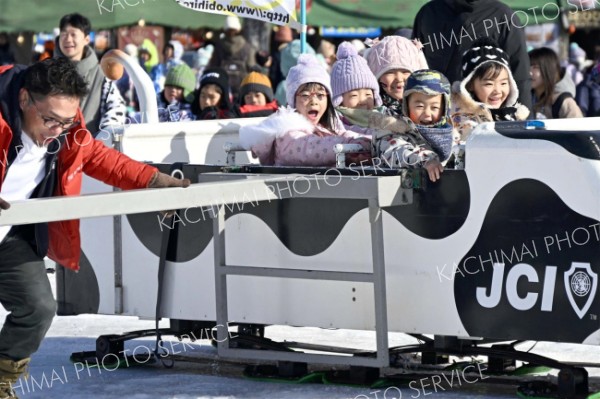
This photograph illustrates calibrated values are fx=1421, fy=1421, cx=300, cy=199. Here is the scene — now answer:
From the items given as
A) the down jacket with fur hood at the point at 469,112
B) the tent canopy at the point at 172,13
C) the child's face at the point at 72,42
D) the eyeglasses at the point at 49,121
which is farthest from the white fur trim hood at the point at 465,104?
the tent canopy at the point at 172,13

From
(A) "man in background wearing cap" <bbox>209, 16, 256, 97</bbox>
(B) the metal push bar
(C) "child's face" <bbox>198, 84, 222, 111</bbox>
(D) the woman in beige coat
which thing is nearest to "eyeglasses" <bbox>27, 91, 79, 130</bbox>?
(B) the metal push bar

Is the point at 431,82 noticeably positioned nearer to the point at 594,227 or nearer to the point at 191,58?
the point at 594,227

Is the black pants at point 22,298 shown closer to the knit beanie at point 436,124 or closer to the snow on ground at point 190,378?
the snow on ground at point 190,378

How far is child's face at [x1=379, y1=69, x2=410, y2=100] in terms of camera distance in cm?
667

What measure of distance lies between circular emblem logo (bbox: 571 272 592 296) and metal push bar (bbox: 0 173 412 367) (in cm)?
73

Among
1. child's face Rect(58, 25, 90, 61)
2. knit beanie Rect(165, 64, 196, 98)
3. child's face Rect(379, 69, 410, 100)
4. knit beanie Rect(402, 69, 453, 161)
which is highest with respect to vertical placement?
child's face Rect(58, 25, 90, 61)

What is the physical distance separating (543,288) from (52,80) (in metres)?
1.91

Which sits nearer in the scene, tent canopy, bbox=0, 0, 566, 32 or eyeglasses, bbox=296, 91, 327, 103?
eyeglasses, bbox=296, 91, 327, 103

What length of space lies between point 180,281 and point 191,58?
12.0m

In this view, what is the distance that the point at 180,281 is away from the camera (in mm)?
6160

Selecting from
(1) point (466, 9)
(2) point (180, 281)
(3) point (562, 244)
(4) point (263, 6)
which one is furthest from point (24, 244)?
(4) point (263, 6)

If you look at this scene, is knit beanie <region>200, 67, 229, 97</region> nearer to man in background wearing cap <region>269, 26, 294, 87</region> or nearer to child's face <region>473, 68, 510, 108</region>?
child's face <region>473, 68, 510, 108</region>

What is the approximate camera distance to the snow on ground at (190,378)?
5754 mm

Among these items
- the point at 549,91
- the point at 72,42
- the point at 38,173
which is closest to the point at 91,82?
the point at 72,42
